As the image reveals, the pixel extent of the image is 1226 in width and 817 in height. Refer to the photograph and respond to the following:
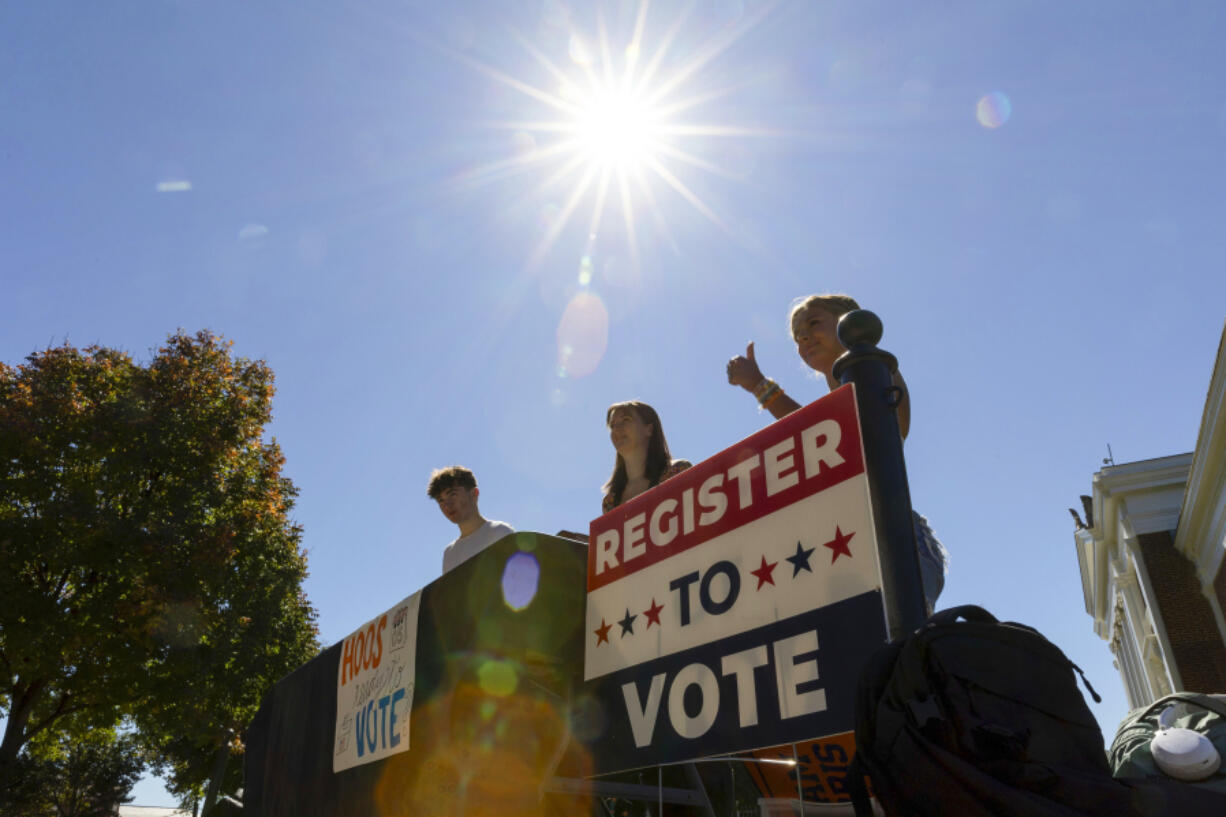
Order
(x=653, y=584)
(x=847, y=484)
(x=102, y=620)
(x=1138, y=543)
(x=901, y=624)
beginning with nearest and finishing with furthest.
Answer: (x=901, y=624) → (x=847, y=484) → (x=653, y=584) → (x=102, y=620) → (x=1138, y=543)

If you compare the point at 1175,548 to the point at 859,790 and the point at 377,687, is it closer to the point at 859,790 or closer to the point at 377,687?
the point at 377,687

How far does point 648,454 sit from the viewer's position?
11.2ft

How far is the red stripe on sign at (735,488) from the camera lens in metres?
1.82

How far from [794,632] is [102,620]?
13377mm

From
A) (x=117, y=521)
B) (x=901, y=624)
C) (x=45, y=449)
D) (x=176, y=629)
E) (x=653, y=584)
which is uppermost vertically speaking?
(x=45, y=449)

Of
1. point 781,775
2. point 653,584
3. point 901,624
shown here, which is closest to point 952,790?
point 901,624

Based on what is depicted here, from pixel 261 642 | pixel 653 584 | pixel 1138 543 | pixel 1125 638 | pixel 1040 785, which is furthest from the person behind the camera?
pixel 1125 638

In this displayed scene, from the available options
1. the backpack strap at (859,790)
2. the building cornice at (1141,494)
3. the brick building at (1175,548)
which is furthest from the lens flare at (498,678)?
the building cornice at (1141,494)

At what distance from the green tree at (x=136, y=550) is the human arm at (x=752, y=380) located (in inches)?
486

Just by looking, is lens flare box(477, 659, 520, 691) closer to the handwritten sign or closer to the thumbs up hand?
the handwritten sign

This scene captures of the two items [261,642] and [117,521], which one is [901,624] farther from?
[261,642]

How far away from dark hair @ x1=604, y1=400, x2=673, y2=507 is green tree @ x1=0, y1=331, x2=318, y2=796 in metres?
11.4

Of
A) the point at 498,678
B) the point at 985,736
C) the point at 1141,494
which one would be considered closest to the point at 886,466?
the point at 985,736

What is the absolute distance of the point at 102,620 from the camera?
11727mm
